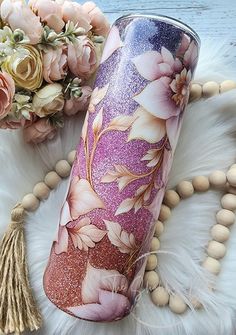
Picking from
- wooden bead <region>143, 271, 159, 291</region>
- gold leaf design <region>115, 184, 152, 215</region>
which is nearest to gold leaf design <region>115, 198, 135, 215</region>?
gold leaf design <region>115, 184, 152, 215</region>

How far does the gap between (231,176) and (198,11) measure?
0.84ft

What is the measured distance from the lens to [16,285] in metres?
0.66

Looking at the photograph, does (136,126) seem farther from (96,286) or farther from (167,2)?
(167,2)

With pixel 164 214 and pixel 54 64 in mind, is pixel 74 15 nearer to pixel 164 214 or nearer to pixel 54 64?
pixel 54 64

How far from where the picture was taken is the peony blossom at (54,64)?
0.65 m

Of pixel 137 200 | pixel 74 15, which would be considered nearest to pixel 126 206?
pixel 137 200

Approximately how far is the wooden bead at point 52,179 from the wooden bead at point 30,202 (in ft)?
0.08

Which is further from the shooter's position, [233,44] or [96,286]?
[233,44]

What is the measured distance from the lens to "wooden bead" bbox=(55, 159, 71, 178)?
2.28 ft

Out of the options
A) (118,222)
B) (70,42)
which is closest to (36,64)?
(70,42)

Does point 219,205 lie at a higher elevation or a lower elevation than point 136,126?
lower

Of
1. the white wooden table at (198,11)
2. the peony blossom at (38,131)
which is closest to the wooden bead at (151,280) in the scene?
the peony blossom at (38,131)

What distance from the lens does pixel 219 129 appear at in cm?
69

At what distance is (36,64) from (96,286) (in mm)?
253
